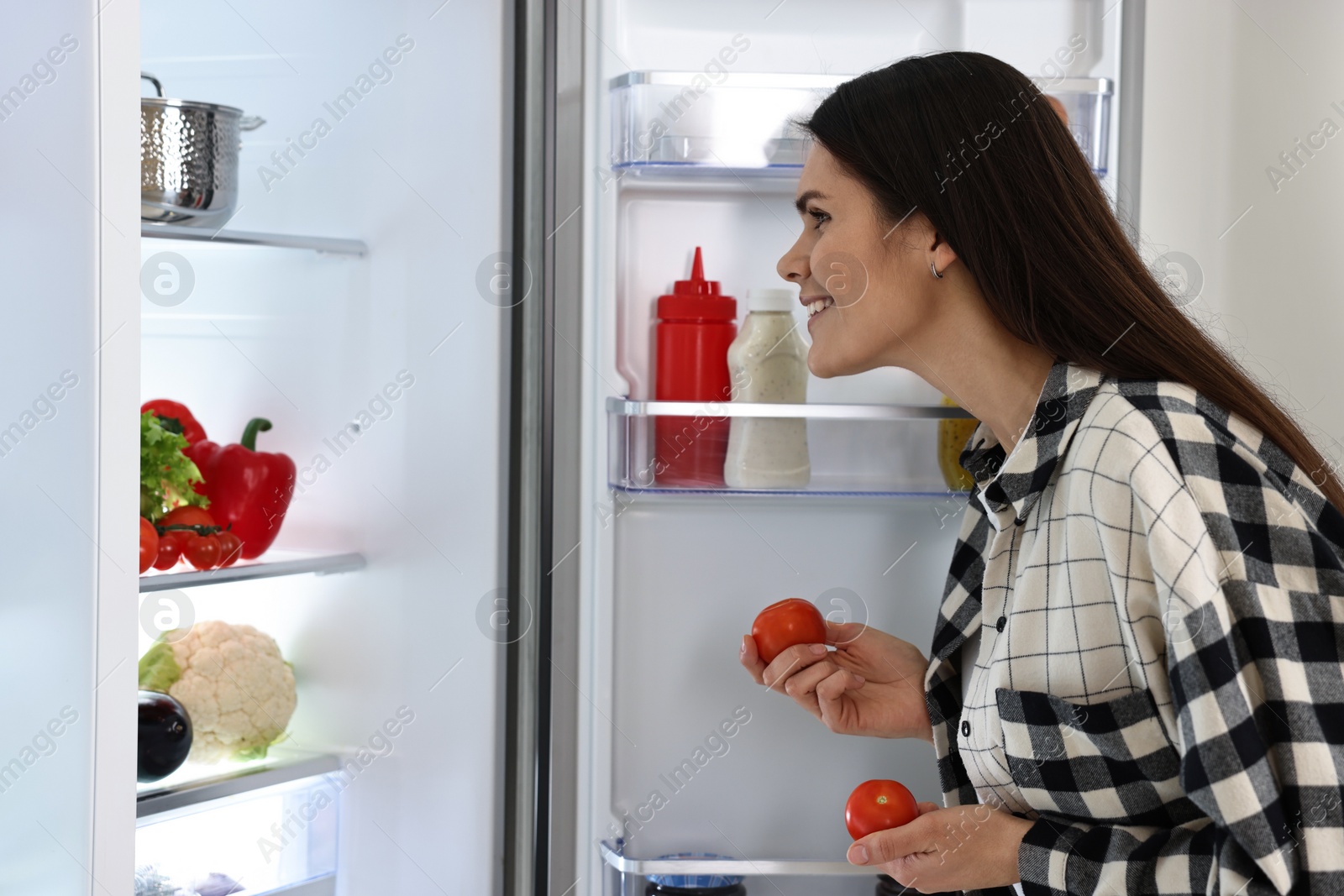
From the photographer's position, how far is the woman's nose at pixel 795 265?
112cm

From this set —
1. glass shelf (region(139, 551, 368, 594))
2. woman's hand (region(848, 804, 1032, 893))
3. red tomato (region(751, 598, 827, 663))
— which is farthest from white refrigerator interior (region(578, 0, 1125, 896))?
glass shelf (region(139, 551, 368, 594))

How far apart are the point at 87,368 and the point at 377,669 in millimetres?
690

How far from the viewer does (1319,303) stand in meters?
1.26

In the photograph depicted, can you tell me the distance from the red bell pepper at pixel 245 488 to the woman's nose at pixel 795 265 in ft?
2.13

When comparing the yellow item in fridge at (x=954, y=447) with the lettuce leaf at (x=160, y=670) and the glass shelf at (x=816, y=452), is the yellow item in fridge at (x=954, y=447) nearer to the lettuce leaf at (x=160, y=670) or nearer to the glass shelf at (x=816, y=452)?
the glass shelf at (x=816, y=452)

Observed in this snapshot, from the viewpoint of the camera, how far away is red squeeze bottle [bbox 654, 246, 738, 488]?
4.14 ft

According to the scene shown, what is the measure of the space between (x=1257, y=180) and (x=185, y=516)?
124 cm

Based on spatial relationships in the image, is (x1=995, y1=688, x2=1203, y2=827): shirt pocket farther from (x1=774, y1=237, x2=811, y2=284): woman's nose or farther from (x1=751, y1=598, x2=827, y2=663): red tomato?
(x1=774, y1=237, x2=811, y2=284): woman's nose

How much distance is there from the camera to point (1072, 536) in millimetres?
938

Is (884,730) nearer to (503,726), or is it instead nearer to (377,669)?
(503,726)

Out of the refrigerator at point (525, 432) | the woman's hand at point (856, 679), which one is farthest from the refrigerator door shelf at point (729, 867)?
the woman's hand at point (856, 679)

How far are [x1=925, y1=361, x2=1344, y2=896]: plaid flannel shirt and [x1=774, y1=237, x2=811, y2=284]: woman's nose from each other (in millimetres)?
264

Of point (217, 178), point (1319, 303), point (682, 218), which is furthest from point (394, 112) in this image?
point (1319, 303)

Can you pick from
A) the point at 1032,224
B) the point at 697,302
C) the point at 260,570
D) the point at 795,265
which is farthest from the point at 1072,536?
the point at 260,570
